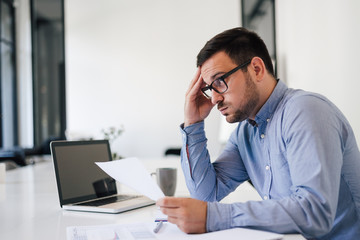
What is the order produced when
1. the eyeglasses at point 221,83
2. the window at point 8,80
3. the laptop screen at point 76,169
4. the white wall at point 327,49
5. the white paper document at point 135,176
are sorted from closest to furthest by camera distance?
the white paper document at point 135,176 < the eyeglasses at point 221,83 < the laptop screen at point 76,169 < the white wall at point 327,49 < the window at point 8,80

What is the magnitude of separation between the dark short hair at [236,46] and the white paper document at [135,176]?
0.47m

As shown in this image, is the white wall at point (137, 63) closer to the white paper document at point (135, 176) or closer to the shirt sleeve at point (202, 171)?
the shirt sleeve at point (202, 171)

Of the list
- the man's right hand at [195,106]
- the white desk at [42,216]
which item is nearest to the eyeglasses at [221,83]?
the man's right hand at [195,106]

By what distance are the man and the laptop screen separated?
1.22ft

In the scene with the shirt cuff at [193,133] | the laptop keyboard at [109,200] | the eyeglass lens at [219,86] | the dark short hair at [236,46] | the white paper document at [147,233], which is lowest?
the laptop keyboard at [109,200]

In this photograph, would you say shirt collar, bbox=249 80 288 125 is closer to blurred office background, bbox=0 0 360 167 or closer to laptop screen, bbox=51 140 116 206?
laptop screen, bbox=51 140 116 206

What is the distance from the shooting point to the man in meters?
0.85

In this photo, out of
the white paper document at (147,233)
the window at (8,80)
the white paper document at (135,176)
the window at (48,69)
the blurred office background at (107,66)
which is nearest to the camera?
the white paper document at (147,233)

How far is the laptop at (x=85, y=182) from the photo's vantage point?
1267mm

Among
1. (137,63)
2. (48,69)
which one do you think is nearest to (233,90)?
(137,63)

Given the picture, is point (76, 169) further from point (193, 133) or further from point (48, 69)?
point (48, 69)

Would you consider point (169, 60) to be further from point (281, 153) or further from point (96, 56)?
point (281, 153)

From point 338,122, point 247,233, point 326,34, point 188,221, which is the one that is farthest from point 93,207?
point 326,34

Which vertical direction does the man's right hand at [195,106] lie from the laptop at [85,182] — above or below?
above
